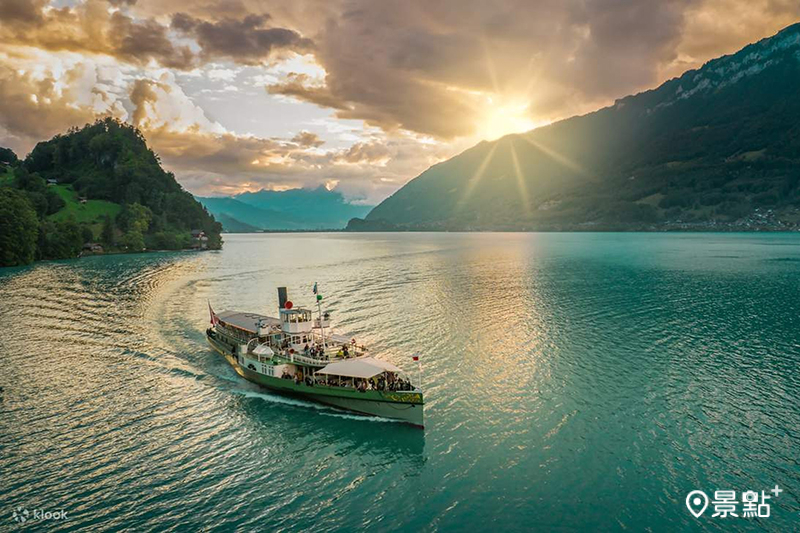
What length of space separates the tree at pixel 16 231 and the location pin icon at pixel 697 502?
196828 mm

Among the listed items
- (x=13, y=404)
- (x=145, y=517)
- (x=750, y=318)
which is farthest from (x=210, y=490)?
(x=750, y=318)

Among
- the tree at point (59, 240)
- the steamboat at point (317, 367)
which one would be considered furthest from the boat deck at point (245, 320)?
the tree at point (59, 240)

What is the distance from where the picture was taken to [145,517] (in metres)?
26.4

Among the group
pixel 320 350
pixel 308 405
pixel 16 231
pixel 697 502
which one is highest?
pixel 16 231

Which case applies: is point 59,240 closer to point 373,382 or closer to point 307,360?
point 307,360

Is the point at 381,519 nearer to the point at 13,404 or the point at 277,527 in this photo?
the point at 277,527

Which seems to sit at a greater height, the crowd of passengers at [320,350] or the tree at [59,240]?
the tree at [59,240]

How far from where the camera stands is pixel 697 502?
2756 cm

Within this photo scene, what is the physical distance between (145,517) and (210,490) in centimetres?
401

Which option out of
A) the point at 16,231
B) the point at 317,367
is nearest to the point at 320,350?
the point at 317,367

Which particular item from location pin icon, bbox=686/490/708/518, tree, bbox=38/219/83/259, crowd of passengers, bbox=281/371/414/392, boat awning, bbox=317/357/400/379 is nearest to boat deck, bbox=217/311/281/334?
crowd of passengers, bbox=281/371/414/392

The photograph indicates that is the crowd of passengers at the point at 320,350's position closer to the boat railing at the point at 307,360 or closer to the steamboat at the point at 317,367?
the steamboat at the point at 317,367

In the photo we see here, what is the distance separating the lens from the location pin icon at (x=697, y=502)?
87.7ft

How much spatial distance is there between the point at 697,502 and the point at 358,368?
2864 centimetres
